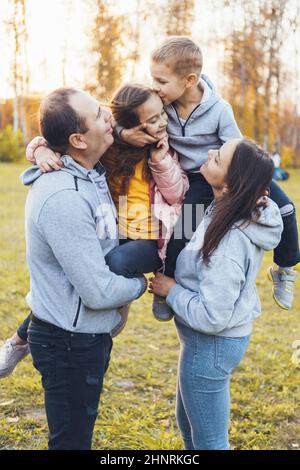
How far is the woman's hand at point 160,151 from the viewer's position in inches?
102

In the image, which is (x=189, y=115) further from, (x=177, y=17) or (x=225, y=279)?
(x=177, y=17)

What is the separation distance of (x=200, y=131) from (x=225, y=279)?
2.67 ft

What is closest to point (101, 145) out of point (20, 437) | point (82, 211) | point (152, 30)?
point (82, 211)

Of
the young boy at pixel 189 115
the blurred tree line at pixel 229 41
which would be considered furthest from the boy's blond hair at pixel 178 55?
the blurred tree line at pixel 229 41

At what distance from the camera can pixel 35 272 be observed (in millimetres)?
2389

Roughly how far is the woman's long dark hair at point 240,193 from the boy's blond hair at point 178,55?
650 mm

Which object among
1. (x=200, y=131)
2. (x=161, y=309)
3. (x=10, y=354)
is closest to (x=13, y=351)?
(x=10, y=354)

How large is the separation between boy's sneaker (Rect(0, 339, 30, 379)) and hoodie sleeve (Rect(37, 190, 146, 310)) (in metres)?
1.13

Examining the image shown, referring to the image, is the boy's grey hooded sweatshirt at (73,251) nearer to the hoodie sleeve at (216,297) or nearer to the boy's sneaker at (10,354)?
the hoodie sleeve at (216,297)

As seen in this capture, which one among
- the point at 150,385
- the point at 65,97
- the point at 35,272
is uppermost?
the point at 65,97

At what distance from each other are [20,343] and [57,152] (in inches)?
49.9

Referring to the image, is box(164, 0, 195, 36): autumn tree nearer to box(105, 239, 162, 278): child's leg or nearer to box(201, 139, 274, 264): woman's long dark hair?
box(105, 239, 162, 278): child's leg
